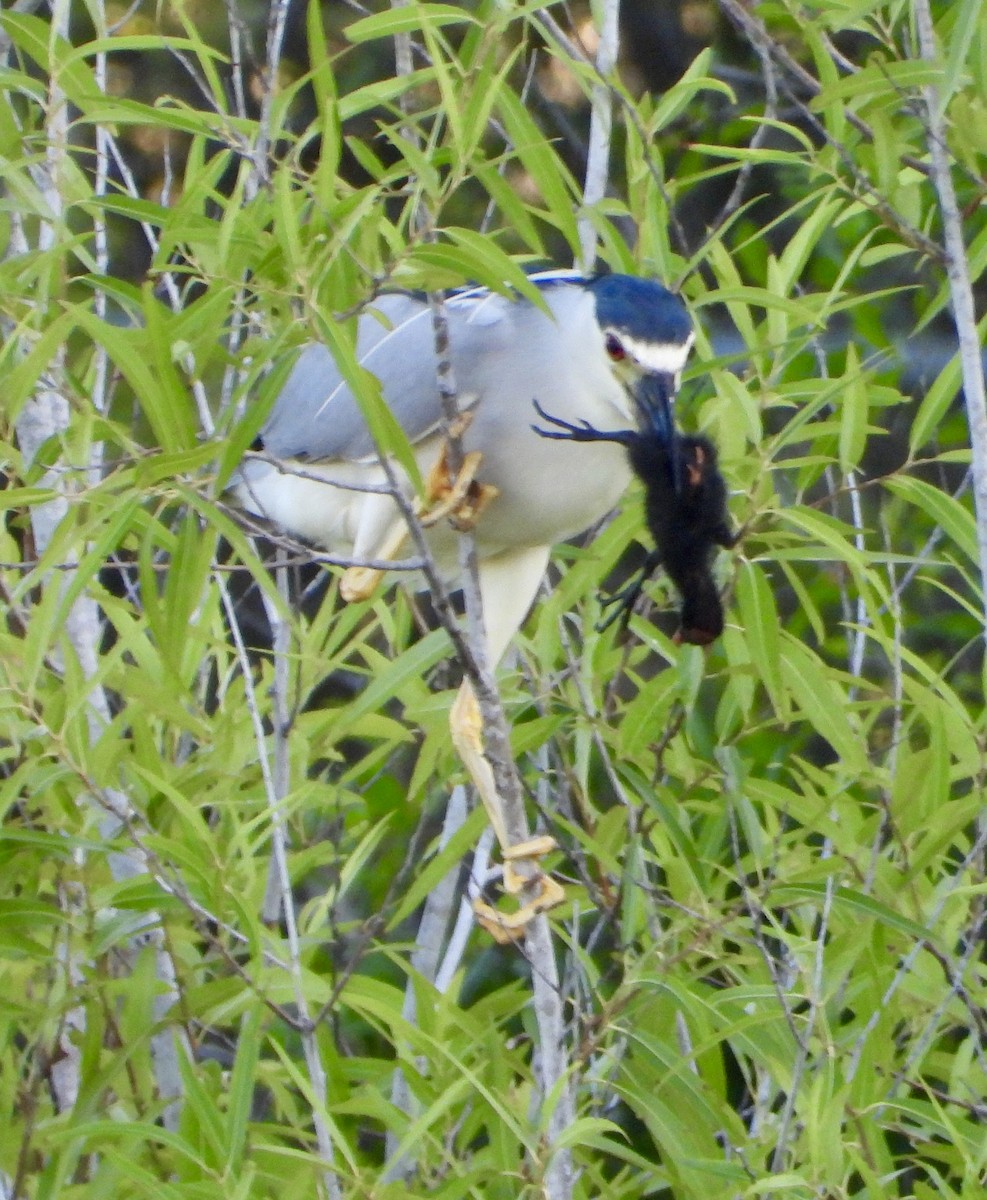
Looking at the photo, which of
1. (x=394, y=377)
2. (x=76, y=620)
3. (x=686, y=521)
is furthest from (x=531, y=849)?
(x=394, y=377)

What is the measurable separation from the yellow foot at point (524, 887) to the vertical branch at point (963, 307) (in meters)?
0.50

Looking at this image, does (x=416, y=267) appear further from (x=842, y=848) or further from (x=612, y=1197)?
(x=612, y=1197)

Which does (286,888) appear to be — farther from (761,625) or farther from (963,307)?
(963,307)

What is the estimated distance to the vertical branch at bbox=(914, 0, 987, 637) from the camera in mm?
1268

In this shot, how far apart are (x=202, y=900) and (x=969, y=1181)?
649 mm

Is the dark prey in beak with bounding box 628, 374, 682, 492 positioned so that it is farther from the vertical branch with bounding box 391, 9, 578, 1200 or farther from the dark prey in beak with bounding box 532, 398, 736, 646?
the vertical branch with bounding box 391, 9, 578, 1200

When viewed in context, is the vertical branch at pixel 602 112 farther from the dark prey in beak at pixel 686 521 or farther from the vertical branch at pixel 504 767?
the vertical branch at pixel 504 767

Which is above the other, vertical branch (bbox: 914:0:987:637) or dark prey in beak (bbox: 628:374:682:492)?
vertical branch (bbox: 914:0:987:637)

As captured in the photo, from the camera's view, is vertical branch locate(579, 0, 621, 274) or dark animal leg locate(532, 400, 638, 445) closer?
dark animal leg locate(532, 400, 638, 445)

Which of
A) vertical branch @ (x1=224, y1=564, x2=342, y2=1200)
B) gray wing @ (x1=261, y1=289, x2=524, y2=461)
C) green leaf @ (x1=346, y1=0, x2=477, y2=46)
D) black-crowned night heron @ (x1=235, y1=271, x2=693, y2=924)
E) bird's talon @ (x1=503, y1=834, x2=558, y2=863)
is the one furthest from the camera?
gray wing @ (x1=261, y1=289, x2=524, y2=461)

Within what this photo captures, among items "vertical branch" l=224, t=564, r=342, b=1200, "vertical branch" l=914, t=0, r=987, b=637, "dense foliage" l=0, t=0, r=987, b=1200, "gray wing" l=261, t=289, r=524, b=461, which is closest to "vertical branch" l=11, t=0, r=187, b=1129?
"dense foliage" l=0, t=0, r=987, b=1200

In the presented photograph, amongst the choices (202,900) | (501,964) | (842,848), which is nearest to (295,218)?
(202,900)

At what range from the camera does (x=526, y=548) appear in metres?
2.03

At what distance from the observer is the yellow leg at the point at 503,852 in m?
1.64
